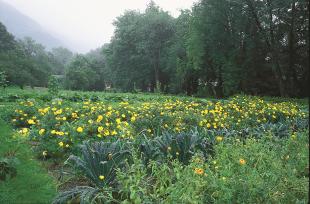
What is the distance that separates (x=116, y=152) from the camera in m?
4.04

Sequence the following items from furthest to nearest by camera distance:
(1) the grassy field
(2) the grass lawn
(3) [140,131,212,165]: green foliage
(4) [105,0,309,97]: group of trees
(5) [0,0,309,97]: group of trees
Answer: (5) [0,0,309,97]: group of trees
(4) [105,0,309,97]: group of trees
(3) [140,131,212,165]: green foliage
(2) the grass lawn
(1) the grassy field

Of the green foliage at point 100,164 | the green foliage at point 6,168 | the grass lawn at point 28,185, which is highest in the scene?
the green foliage at point 6,168

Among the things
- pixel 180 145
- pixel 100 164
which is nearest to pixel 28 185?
pixel 100 164

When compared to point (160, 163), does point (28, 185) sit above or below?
below

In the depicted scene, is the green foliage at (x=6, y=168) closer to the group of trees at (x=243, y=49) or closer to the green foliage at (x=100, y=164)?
the green foliage at (x=100, y=164)

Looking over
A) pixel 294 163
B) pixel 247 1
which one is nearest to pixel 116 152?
pixel 294 163

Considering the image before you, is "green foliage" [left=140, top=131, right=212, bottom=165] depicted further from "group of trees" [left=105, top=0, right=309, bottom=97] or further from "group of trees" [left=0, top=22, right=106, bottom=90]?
"group of trees" [left=105, top=0, right=309, bottom=97]

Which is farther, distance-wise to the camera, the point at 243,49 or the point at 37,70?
the point at 37,70

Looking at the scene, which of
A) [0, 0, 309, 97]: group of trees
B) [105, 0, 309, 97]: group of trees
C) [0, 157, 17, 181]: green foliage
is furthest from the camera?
[0, 0, 309, 97]: group of trees

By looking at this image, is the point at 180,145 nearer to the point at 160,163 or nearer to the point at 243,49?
the point at 160,163

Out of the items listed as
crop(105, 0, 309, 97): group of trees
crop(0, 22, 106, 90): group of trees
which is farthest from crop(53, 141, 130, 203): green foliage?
crop(105, 0, 309, 97): group of trees

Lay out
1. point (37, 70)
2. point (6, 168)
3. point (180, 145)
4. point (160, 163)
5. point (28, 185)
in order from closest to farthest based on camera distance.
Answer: point (6, 168) < point (160, 163) < point (28, 185) < point (180, 145) < point (37, 70)

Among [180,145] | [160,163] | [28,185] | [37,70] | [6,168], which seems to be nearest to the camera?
[6,168]

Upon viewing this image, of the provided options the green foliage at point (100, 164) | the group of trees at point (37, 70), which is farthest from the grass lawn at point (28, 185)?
the group of trees at point (37, 70)
